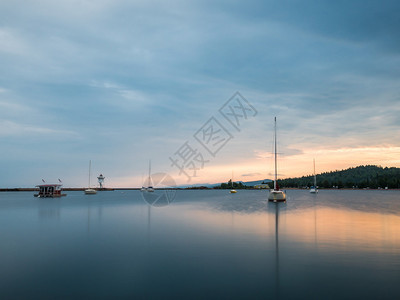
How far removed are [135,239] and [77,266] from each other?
998 cm

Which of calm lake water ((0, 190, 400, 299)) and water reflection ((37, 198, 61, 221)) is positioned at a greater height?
calm lake water ((0, 190, 400, 299))

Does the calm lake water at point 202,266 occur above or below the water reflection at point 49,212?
above

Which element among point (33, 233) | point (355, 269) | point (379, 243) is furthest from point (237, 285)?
point (33, 233)

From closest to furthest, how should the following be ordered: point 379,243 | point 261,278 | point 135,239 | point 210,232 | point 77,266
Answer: point 261,278 → point 77,266 → point 379,243 → point 135,239 → point 210,232

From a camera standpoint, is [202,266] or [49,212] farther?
[49,212]

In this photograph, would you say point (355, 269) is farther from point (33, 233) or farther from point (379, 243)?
point (33, 233)

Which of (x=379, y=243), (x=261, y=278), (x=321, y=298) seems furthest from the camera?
(x=379, y=243)

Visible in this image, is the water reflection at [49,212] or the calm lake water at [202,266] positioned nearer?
the calm lake water at [202,266]

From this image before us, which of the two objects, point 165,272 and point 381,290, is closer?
point 381,290

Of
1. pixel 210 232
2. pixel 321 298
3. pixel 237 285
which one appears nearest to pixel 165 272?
pixel 237 285

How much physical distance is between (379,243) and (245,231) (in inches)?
503

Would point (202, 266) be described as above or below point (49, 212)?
above

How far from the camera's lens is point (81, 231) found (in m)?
33.6

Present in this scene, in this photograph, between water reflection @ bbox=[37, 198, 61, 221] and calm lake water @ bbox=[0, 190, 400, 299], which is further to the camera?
water reflection @ bbox=[37, 198, 61, 221]
